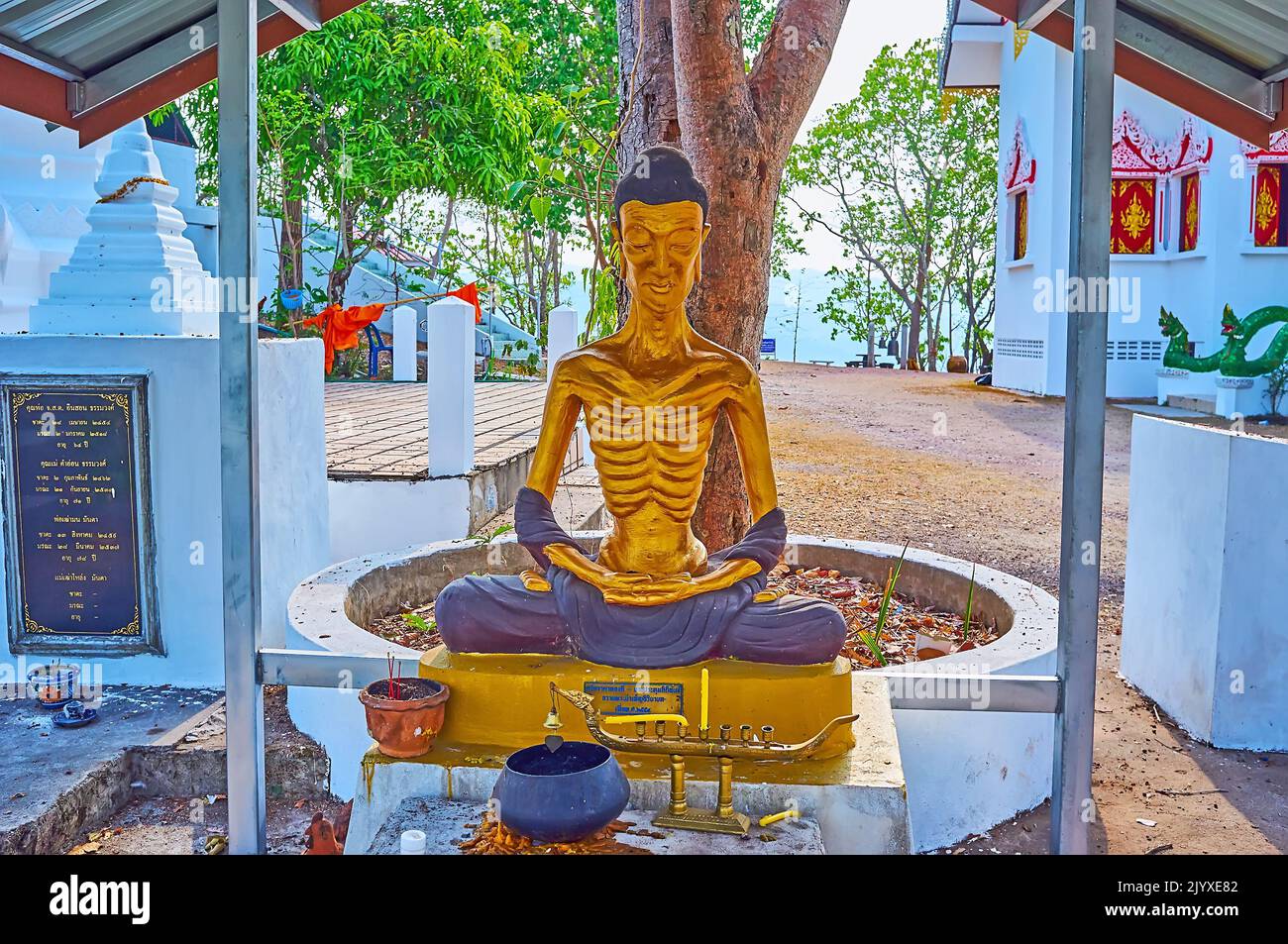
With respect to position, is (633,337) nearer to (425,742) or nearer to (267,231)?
(425,742)

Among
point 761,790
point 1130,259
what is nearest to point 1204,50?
point 761,790

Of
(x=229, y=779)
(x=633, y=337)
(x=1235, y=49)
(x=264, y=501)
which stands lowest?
(x=229, y=779)

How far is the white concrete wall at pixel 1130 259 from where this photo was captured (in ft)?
48.1

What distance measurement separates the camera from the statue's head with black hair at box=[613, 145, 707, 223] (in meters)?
3.46

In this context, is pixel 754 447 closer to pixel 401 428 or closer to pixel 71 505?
pixel 71 505

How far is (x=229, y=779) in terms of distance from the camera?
3174 mm

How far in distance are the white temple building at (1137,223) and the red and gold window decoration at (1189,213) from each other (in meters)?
0.02

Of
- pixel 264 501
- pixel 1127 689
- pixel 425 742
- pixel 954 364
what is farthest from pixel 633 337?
pixel 954 364

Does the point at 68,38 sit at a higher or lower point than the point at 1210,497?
higher

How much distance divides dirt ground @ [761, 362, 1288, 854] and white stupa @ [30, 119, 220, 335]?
4.18 metres

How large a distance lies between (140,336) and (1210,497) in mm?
4571

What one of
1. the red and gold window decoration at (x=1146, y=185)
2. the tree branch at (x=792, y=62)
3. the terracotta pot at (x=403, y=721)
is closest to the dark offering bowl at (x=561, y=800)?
the terracotta pot at (x=403, y=721)

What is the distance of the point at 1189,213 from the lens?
50.1 feet

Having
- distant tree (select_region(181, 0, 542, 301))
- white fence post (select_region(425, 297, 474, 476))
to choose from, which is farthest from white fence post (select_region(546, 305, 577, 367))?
distant tree (select_region(181, 0, 542, 301))
